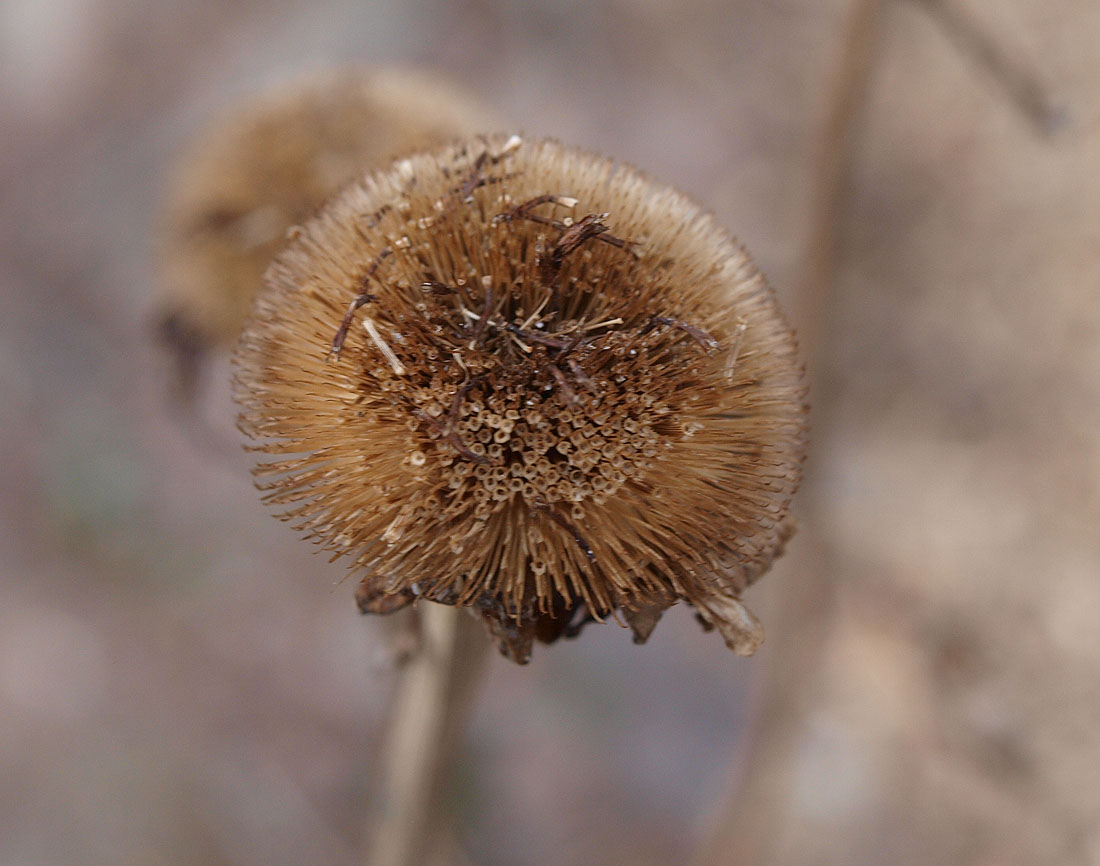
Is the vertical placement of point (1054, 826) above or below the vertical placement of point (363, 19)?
below

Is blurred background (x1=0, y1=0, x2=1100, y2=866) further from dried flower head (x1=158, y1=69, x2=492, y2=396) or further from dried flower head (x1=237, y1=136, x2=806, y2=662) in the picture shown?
dried flower head (x1=237, y1=136, x2=806, y2=662)

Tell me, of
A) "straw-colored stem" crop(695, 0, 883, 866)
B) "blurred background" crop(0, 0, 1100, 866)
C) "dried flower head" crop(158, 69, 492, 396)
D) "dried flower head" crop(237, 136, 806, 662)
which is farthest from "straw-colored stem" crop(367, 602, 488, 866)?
"straw-colored stem" crop(695, 0, 883, 866)

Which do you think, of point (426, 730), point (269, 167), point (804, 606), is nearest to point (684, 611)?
point (804, 606)

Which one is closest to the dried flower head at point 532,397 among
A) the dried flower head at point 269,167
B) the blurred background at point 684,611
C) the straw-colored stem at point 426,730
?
the straw-colored stem at point 426,730

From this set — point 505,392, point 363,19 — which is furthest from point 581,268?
point 363,19

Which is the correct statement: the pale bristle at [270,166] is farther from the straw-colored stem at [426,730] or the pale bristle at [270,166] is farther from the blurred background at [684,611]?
the blurred background at [684,611]

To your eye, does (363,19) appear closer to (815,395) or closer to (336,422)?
(815,395)

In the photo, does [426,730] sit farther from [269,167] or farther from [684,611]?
[684,611]
